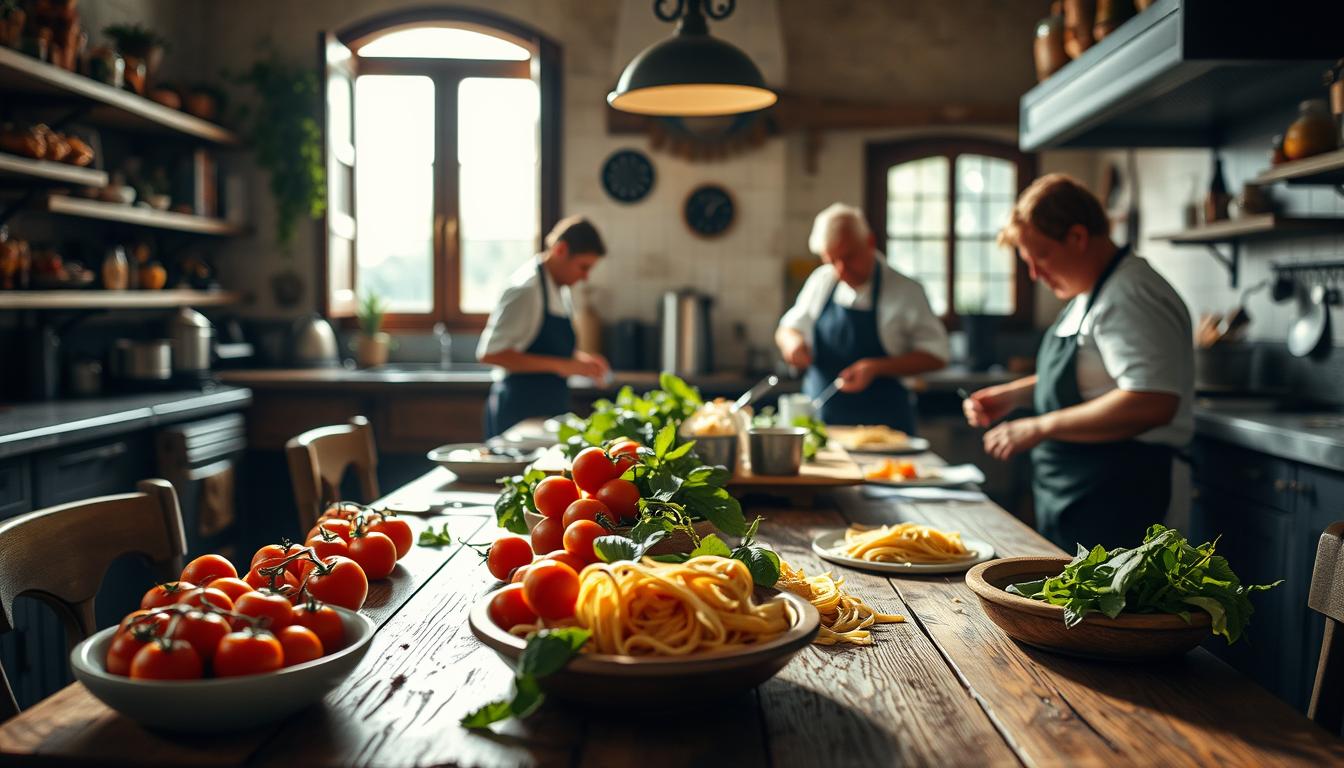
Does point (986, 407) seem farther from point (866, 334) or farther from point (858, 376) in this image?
point (866, 334)

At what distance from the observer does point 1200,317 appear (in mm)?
4863

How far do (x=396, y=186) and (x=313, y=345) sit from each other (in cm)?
108

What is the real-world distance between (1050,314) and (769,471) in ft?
13.7

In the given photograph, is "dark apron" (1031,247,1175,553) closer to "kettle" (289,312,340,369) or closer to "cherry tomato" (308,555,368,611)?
"cherry tomato" (308,555,368,611)

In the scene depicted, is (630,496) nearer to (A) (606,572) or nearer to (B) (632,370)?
(A) (606,572)

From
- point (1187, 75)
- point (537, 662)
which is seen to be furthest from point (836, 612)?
point (1187, 75)

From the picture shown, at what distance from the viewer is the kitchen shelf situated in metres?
3.49

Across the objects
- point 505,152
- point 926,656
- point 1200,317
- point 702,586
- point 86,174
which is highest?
point 505,152

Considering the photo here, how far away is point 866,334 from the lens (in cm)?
408

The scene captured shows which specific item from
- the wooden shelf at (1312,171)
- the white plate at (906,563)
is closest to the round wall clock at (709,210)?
the wooden shelf at (1312,171)

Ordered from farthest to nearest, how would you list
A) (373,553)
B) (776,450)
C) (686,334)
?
(686,334), (776,450), (373,553)

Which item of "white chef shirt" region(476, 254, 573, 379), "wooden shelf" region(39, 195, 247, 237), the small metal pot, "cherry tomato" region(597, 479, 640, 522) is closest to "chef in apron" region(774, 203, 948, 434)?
"white chef shirt" region(476, 254, 573, 379)

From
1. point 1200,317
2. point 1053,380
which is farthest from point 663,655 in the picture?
point 1200,317

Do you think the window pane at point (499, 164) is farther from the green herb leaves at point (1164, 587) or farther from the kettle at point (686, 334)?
the green herb leaves at point (1164, 587)
